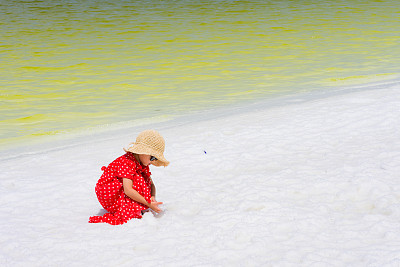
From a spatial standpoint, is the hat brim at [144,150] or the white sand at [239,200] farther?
the hat brim at [144,150]

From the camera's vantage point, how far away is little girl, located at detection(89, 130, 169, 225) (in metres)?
3.46

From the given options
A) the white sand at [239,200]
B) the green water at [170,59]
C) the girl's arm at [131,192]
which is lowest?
the green water at [170,59]

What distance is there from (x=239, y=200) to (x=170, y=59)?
31.6ft

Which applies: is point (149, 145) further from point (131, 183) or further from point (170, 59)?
point (170, 59)

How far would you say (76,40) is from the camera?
16.3 meters

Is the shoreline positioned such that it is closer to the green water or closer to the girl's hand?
the green water

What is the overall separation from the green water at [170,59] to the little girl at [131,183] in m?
3.76

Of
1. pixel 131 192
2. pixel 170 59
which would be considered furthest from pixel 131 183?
pixel 170 59

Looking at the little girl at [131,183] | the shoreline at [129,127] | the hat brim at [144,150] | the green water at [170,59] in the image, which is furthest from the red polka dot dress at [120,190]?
the green water at [170,59]

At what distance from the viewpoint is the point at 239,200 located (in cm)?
368

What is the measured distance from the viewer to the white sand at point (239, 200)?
9.78 feet

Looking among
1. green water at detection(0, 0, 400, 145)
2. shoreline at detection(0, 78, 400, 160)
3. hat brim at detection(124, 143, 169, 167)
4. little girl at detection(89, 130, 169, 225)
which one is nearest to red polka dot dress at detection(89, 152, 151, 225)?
little girl at detection(89, 130, 169, 225)

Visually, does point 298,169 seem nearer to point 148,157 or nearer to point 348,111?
point 148,157

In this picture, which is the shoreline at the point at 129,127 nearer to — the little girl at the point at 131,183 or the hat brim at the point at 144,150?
the little girl at the point at 131,183
